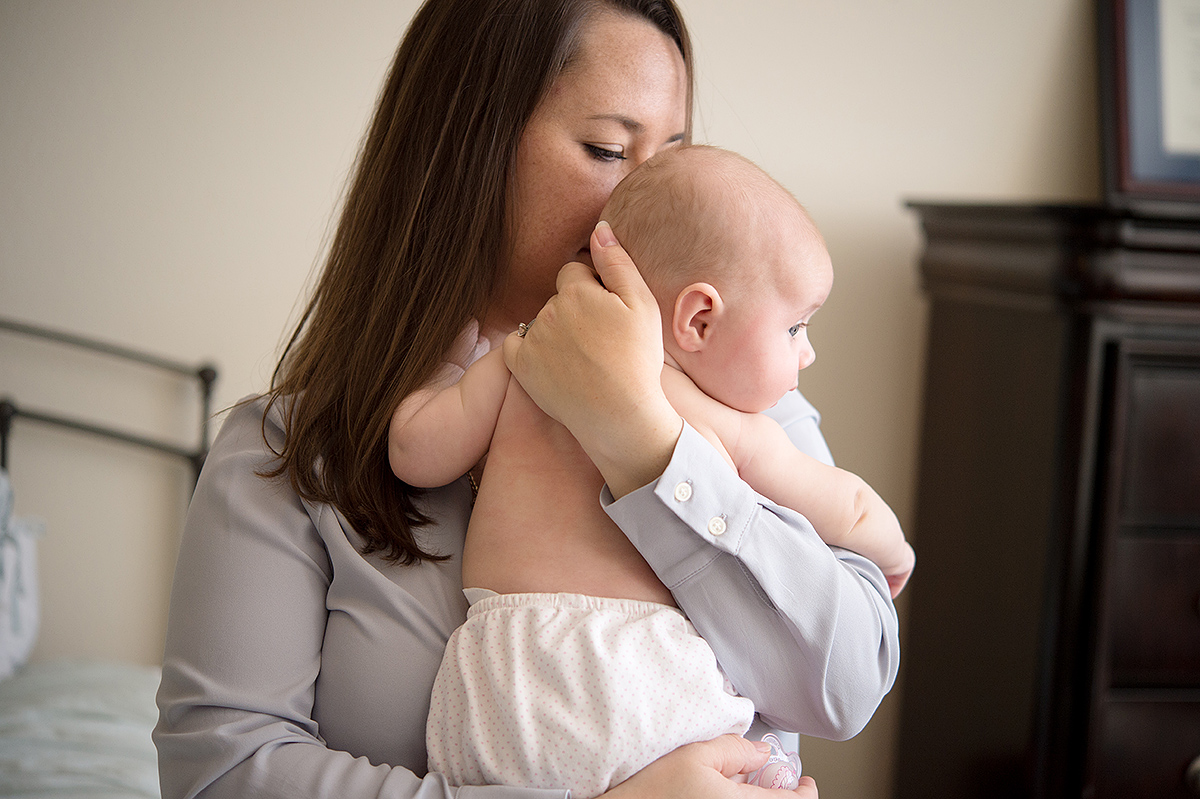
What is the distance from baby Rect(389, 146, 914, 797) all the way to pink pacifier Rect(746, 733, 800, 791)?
0.03m

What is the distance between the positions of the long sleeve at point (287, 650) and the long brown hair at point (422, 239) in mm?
47

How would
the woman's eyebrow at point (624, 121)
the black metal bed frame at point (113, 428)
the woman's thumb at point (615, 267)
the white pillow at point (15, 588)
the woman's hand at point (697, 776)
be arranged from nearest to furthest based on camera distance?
1. the woman's hand at point (697, 776)
2. the woman's thumb at point (615, 267)
3. the woman's eyebrow at point (624, 121)
4. the white pillow at point (15, 588)
5. the black metal bed frame at point (113, 428)

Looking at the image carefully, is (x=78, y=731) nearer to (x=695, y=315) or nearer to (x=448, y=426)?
(x=448, y=426)

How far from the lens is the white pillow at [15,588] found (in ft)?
6.29

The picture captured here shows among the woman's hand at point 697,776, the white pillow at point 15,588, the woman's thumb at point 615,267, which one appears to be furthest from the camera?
the white pillow at point 15,588

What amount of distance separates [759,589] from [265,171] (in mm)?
1685

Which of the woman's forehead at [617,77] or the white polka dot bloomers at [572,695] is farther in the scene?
the woman's forehead at [617,77]

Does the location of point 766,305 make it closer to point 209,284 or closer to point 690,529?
point 690,529

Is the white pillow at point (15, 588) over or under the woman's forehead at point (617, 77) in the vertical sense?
under

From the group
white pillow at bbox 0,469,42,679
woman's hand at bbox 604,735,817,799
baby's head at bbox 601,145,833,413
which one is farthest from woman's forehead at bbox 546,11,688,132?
white pillow at bbox 0,469,42,679

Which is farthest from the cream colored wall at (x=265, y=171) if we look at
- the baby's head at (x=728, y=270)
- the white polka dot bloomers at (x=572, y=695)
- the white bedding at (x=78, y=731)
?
the white polka dot bloomers at (x=572, y=695)

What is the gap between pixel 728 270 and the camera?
2.79 ft

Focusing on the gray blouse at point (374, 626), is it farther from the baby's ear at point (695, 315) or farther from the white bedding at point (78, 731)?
the white bedding at point (78, 731)

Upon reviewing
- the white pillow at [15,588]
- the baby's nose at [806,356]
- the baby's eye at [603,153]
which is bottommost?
the white pillow at [15,588]
